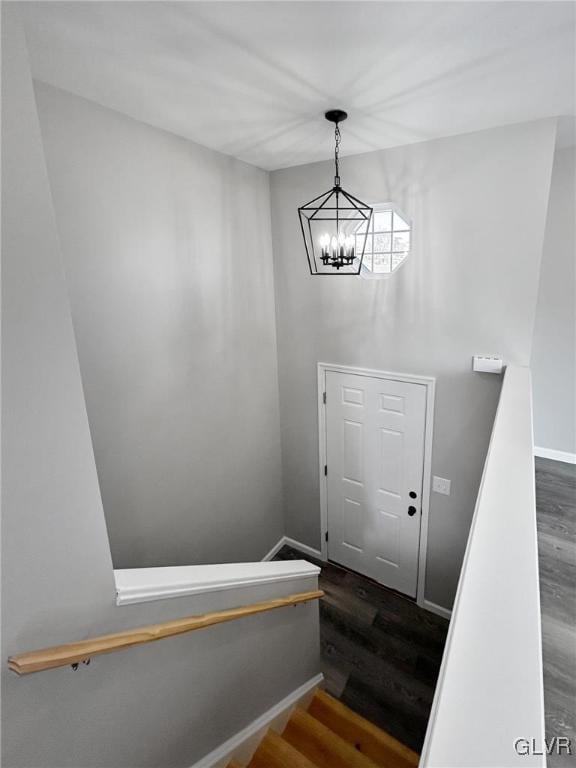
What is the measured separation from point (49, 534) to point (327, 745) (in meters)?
2.07

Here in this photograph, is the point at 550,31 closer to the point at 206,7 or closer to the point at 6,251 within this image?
the point at 206,7

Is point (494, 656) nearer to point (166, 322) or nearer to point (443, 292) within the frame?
point (166, 322)

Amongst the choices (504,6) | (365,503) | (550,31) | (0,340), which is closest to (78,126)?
(0,340)

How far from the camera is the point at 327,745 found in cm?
220

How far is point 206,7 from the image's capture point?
4.56 feet

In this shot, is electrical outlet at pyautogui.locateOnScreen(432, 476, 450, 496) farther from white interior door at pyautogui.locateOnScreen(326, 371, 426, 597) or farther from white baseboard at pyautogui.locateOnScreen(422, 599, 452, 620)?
white baseboard at pyautogui.locateOnScreen(422, 599, 452, 620)

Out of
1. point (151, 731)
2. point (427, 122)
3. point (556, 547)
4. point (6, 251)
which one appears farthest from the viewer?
point (427, 122)

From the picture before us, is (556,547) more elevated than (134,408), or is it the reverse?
(134,408)

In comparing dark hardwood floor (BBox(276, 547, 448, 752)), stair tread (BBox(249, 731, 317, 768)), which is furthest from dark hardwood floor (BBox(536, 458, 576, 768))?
dark hardwood floor (BBox(276, 547, 448, 752))

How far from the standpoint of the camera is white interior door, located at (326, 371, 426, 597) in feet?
11.5

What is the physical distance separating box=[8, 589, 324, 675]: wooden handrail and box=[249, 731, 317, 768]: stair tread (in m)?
0.87

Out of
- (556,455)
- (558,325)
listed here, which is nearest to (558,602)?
(556,455)

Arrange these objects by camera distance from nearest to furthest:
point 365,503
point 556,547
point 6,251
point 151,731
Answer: point 6,251 → point 151,731 → point 556,547 → point 365,503

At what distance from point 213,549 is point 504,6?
3.66 metres
